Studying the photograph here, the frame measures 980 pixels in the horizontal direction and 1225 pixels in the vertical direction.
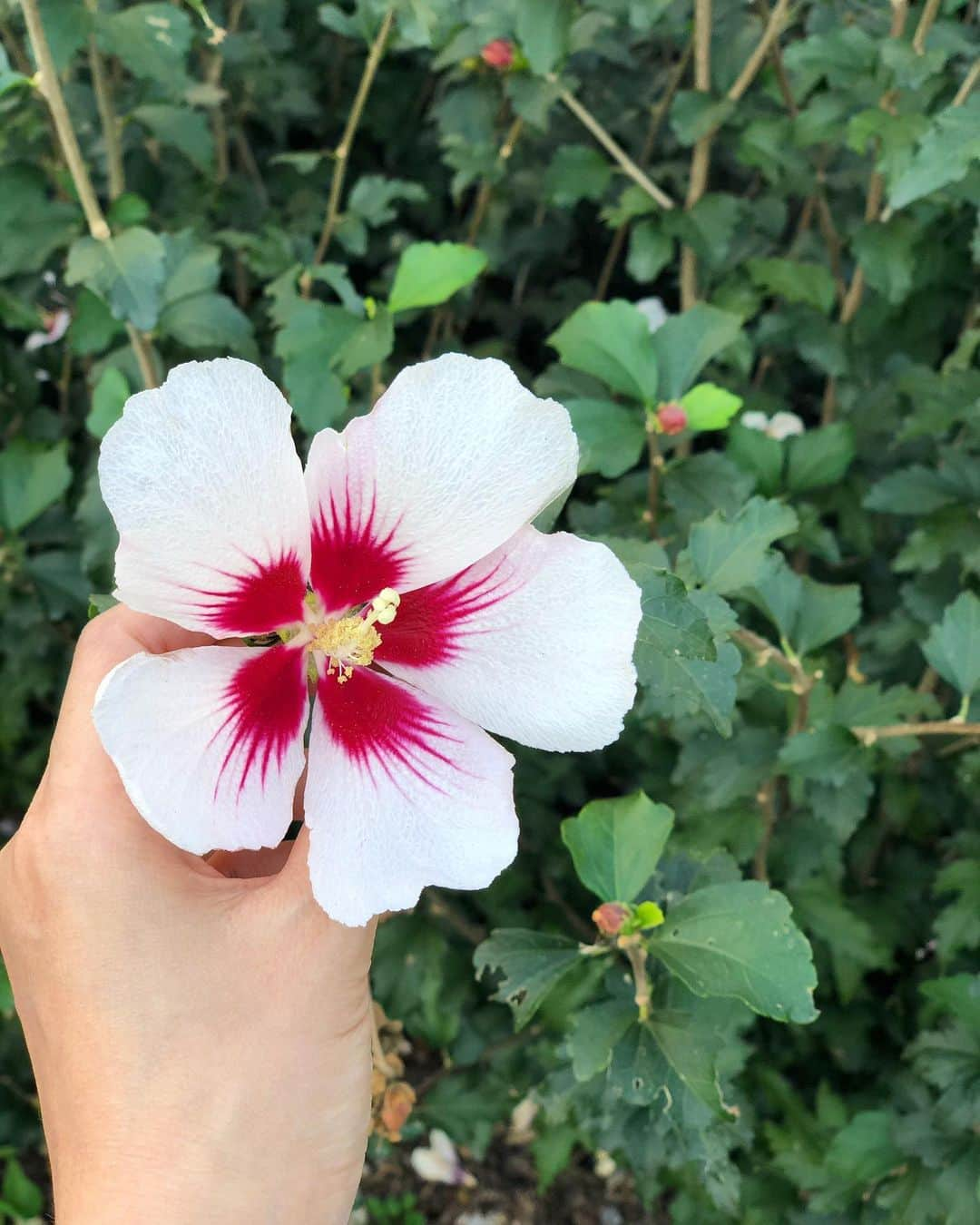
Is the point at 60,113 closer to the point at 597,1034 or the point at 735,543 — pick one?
the point at 735,543

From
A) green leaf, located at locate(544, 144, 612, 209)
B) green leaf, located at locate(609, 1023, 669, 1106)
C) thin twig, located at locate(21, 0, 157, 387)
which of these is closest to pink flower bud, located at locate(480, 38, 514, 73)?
green leaf, located at locate(544, 144, 612, 209)

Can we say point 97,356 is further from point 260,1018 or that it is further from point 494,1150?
point 494,1150

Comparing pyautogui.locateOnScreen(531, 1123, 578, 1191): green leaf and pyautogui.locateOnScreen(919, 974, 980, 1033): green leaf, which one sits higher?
pyautogui.locateOnScreen(919, 974, 980, 1033): green leaf

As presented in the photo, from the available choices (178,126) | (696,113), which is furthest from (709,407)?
(178,126)

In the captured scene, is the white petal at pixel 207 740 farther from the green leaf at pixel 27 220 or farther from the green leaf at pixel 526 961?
the green leaf at pixel 27 220

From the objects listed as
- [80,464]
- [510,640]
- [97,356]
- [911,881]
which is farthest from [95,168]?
[911,881]

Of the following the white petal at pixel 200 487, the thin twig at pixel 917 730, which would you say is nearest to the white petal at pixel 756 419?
the thin twig at pixel 917 730

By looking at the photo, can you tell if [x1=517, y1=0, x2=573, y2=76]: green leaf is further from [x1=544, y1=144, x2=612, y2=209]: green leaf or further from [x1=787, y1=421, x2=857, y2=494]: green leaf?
[x1=787, y1=421, x2=857, y2=494]: green leaf

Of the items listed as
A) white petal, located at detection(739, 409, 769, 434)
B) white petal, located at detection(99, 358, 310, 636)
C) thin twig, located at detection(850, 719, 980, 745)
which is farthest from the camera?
white petal, located at detection(739, 409, 769, 434)
